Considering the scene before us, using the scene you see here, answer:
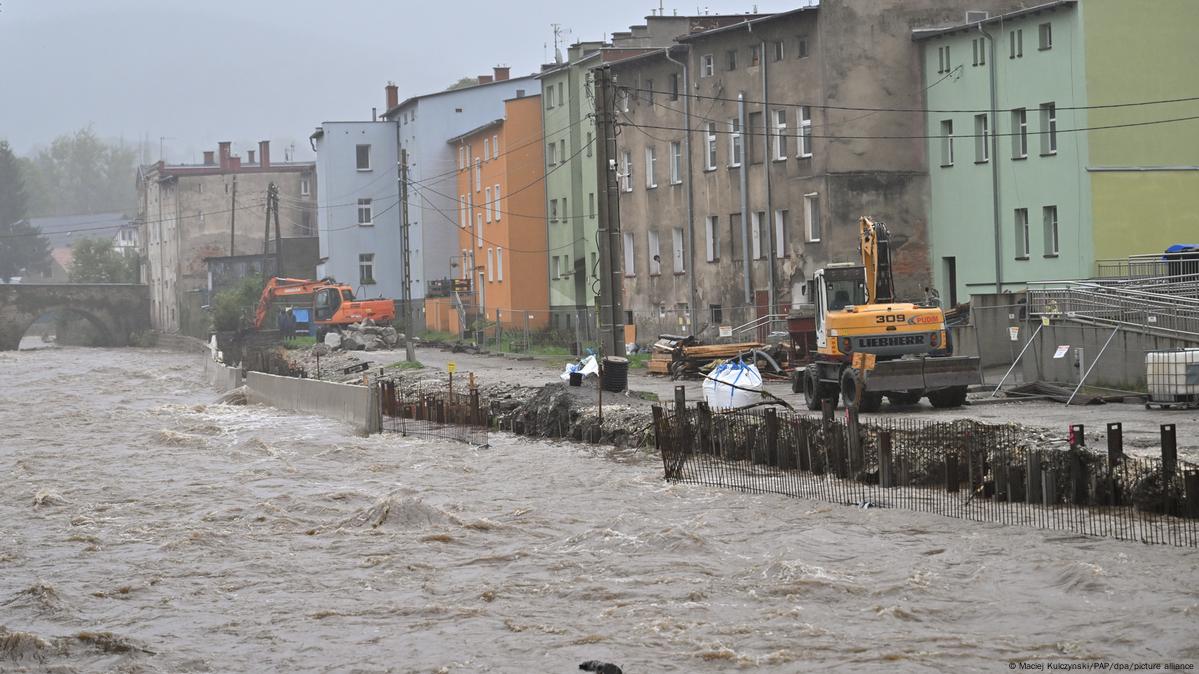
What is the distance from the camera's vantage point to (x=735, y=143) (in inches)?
2062

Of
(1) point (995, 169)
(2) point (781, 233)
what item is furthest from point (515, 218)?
(1) point (995, 169)

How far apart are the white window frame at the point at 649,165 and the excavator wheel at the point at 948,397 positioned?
30.3m

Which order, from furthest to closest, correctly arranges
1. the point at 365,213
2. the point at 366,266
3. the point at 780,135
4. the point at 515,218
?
1. the point at 366,266
2. the point at 365,213
3. the point at 515,218
4. the point at 780,135

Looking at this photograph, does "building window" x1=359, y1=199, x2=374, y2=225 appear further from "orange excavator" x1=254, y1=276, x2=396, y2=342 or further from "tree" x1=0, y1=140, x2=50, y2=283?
"tree" x1=0, y1=140, x2=50, y2=283

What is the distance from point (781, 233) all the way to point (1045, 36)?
11522 millimetres

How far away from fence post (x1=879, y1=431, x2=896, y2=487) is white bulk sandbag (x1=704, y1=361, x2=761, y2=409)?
826 centimetres

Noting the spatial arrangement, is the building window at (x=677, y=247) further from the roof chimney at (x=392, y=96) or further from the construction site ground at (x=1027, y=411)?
→ the roof chimney at (x=392, y=96)

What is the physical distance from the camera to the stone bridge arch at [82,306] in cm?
9431

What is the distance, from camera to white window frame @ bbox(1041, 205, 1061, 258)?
41.8 meters

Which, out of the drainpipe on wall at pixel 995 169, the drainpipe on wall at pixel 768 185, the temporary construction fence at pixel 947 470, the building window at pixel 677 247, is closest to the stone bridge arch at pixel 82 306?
the building window at pixel 677 247

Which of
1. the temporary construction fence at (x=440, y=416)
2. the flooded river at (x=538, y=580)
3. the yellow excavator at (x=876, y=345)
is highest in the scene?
the yellow excavator at (x=876, y=345)

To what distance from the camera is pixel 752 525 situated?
59.1ft

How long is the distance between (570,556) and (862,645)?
16.8ft

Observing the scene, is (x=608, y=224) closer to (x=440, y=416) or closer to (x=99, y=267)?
(x=440, y=416)
